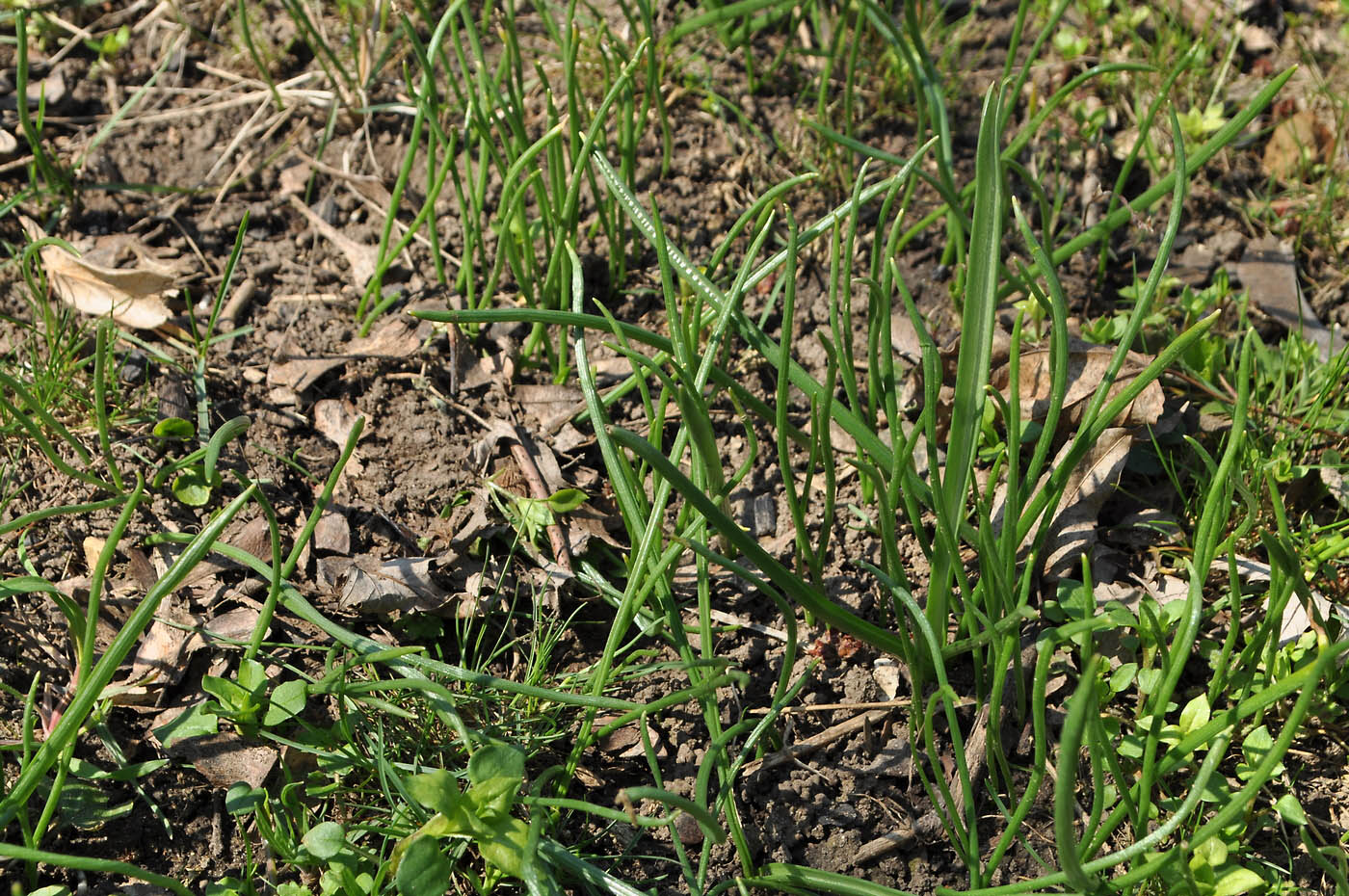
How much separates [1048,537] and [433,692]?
115 cm

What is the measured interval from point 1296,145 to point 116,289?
9.55 feet

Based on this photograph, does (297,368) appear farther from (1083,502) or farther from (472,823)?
(1083,502)

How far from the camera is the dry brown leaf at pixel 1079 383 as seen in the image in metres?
2.02

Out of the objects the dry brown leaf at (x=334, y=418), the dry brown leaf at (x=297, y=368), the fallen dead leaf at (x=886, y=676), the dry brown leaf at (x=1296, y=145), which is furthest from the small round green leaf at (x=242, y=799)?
the dry brown leaf at (x=1296, y=145)

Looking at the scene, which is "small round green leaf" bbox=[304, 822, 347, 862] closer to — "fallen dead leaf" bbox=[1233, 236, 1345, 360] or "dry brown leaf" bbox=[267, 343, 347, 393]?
"dry brown leaf" bbox=[267, 343, 347, 393]

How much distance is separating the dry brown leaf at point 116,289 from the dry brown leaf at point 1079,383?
182 cm

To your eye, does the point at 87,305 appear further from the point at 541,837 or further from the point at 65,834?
the point at 541,837

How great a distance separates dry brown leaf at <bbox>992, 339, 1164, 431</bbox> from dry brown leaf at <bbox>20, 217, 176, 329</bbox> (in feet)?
5.96

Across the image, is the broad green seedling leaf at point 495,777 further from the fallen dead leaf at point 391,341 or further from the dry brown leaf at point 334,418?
the fallen dead leaf at point 391,341

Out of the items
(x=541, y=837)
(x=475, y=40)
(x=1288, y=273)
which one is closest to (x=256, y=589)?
(x=541, y=837)

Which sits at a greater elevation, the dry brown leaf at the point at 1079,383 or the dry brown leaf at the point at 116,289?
the dry brown leaf at the point at 1079,383

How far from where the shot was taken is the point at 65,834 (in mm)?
1661

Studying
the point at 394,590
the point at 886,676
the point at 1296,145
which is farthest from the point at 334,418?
the point at 1296,145

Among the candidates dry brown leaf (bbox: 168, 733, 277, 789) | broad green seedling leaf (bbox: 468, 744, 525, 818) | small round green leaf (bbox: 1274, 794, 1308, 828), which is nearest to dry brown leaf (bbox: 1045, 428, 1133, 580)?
small round green leaf (bbox: 1274, 794, 1308, 828)
